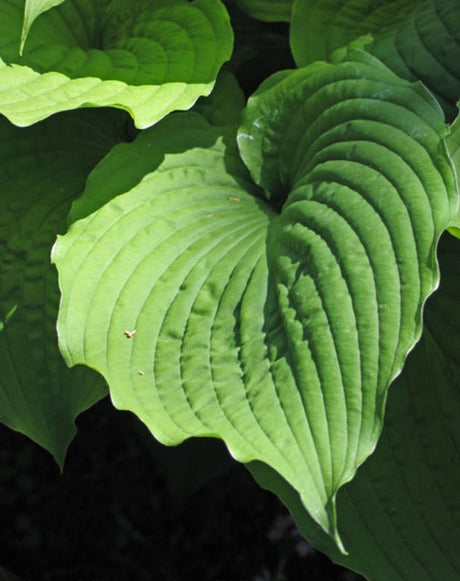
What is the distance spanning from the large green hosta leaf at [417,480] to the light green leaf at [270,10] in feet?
1.77

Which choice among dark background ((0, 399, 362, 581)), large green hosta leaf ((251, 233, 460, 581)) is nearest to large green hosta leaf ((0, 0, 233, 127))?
large green hosta leaf ((251, 233, 460, 581))

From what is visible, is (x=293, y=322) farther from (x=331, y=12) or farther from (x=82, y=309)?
(x=331, y=12)

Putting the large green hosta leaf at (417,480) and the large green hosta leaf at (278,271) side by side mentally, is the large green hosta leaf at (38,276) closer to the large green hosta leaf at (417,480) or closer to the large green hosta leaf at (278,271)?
the large green hosta leaf at (278,271)

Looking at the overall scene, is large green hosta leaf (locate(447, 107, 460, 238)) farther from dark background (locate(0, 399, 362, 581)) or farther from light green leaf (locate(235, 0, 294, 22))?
dark background (locate(0, 399, 362, 581))

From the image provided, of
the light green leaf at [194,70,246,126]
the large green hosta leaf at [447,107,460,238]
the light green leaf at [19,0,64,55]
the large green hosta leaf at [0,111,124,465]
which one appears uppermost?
the light green leaf at [19,0,64,55]

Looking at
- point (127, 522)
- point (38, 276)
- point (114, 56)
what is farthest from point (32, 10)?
point (127, 522)

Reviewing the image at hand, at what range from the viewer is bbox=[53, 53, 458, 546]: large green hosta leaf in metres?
0.90

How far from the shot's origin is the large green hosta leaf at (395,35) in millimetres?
1231

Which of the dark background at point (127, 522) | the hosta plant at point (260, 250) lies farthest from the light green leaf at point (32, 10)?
the dark background at point (127, 522)

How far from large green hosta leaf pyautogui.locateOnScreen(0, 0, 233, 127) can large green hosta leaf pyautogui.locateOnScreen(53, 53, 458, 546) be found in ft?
0.32

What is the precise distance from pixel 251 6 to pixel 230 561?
1.16 m

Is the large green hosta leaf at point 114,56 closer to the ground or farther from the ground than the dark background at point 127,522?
farther from the ground

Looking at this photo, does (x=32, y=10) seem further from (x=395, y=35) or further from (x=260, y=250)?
(x=395, y=35)

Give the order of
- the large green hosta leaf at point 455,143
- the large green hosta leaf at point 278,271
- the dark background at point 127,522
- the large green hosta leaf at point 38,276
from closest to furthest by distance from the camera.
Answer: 1. the large green hosta leaf at point 278,271
2. the large green hosta leaf at point 455,143
3. the large green hosta leaf at point 38,276
4. the dark background at point 127,522
